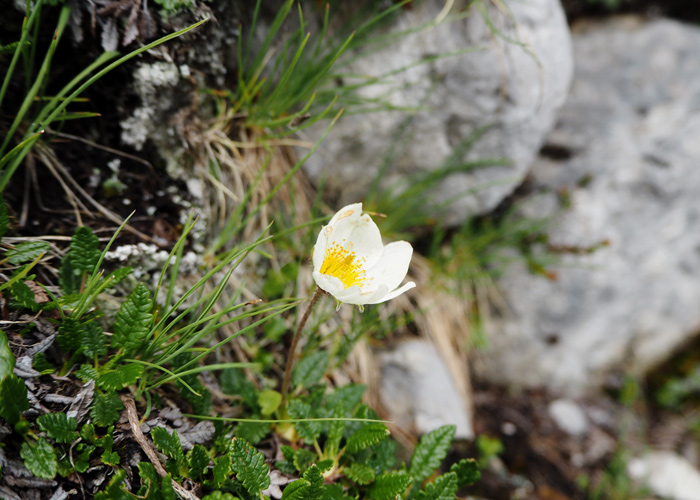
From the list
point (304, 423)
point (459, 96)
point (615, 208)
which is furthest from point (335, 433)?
point (615, 208)

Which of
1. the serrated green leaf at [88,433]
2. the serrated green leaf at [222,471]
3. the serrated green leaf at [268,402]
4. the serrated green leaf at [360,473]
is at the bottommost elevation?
the serrated green leaf at [360,473]

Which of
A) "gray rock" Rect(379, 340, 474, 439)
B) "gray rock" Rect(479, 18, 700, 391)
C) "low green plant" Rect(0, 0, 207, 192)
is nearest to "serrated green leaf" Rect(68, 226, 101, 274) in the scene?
"low green plant" Rect(0, 0, 207, 192)

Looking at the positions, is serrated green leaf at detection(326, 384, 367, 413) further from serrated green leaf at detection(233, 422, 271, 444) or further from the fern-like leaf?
the fern-like leaf

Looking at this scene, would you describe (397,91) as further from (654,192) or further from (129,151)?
(654,192)

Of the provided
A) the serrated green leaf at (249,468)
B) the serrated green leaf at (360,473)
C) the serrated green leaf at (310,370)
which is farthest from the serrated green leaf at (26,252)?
the serrated green leaf at (360,473)

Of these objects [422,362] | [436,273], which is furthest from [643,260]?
[422,362]

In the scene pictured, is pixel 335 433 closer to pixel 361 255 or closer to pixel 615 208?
pixel 361 255

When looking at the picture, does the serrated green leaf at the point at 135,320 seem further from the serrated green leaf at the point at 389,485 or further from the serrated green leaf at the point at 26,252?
the serrated green leaf at the point at 389,485
